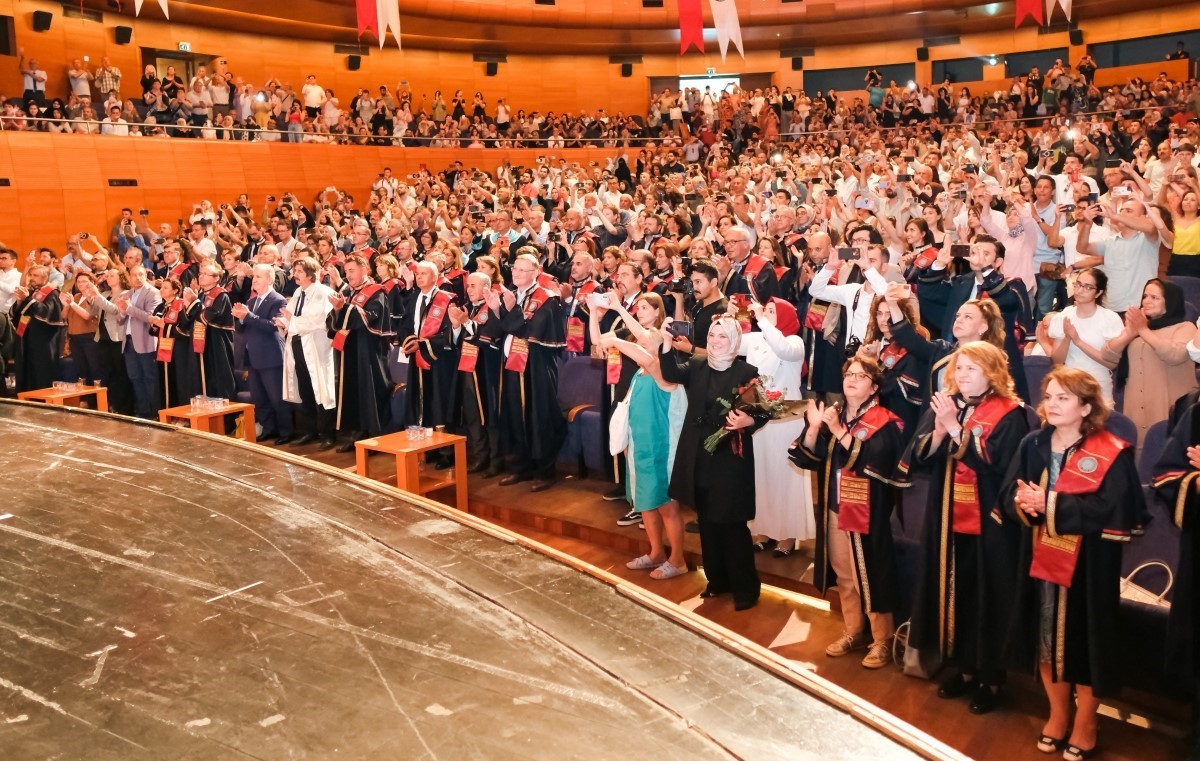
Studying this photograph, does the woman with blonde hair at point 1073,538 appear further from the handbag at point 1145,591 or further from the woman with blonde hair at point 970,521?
the handbag at point 1145,591

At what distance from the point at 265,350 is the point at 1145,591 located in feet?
21.6

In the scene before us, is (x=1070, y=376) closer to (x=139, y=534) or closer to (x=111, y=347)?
(x=139, y=534)

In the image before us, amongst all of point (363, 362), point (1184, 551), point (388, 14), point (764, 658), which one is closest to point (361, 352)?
point (363, 362)

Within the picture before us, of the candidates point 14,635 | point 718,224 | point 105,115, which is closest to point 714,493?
point 14,635

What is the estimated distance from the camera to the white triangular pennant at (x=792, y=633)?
172 inches

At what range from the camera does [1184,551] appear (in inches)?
130

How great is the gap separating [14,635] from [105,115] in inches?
653

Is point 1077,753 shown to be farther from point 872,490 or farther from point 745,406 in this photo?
point 745,406

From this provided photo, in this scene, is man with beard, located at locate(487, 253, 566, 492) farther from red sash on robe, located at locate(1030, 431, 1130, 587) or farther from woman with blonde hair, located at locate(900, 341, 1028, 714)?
red sash on robe, located at locate(1030, 431, 1130, 587)

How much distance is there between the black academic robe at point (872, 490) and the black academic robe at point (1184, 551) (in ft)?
3.10

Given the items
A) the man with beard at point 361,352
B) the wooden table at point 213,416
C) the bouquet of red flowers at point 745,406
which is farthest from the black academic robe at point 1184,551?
the wooden table at point 213,416

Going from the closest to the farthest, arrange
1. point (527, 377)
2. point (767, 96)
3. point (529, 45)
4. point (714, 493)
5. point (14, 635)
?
point (14, 635)
point (714, 493)
point (527, 377)
point (767, 96)
point (529, 45)

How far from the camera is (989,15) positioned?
24.2 metres

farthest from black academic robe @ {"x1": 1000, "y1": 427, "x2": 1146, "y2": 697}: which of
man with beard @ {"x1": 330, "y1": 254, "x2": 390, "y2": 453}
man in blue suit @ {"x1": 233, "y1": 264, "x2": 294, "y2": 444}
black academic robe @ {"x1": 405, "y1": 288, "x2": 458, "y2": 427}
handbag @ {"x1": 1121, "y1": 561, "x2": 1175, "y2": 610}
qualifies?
man in blue suit @ {"x1": 233, "y1": 264, "x2": 294, "y2": 444}
